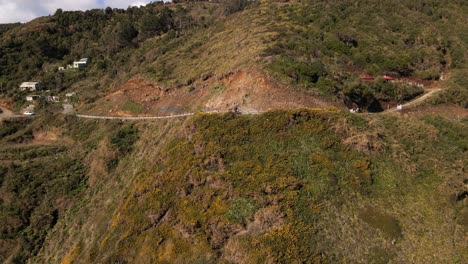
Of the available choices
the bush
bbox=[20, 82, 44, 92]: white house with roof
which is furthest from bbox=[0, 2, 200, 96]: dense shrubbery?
the bush

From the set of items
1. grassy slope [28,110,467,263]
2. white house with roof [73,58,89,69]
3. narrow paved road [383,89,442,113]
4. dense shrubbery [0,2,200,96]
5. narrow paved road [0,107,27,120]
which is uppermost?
dense shrubbery [0,2,200,96]

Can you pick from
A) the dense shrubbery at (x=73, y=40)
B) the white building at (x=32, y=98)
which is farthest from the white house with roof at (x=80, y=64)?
the white building at (x=32, y=98)

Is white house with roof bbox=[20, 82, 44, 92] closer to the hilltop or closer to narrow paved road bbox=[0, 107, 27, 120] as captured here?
the hilltop

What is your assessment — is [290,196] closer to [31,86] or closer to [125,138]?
[125,138]

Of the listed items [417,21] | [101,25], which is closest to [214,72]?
[417,21]

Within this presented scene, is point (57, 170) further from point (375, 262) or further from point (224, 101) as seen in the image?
point (375, 262)

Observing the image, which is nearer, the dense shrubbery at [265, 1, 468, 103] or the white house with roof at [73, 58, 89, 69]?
the dense shrubbery at [265, 1, 468, 103]

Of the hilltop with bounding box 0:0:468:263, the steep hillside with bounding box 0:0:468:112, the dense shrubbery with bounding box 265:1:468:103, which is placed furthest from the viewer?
the steep hillside with bounding box 0:0:468:112
